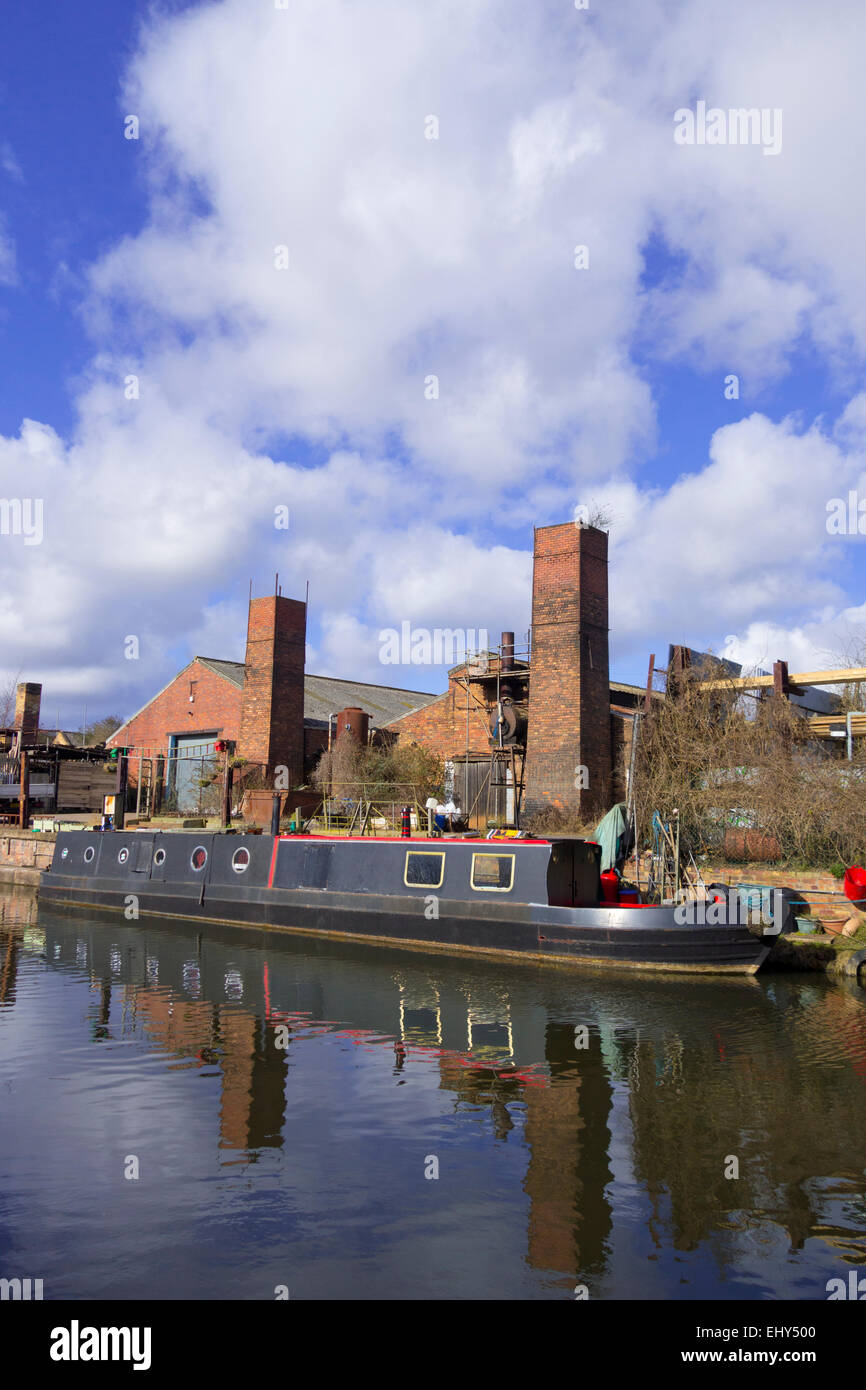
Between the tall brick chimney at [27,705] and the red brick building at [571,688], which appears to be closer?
the red brick building at [571,688]

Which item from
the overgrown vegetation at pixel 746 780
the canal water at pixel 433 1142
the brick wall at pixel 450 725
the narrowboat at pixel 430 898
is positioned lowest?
the canal water at pixel 433 1142

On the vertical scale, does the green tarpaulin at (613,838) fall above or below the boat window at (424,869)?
above

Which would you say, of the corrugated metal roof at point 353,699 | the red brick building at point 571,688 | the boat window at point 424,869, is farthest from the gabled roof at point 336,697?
the boat window at point 424,869

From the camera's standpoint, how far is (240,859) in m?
17.0

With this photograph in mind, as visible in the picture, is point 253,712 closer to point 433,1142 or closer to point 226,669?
point 226,669

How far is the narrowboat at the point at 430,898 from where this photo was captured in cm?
1201

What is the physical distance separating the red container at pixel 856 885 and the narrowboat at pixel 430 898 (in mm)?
1720

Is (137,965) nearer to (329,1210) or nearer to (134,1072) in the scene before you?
(134,1072)

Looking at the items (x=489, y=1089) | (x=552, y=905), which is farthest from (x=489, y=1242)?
(x=552, y=905)

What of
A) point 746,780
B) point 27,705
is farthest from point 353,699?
point 746,780

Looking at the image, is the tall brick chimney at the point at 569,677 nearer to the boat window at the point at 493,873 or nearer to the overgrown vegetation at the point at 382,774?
the overgrown vegetation at the point at 382,774

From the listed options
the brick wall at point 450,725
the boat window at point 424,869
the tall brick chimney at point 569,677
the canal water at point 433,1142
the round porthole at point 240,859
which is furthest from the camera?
the brick wall at point 450,725

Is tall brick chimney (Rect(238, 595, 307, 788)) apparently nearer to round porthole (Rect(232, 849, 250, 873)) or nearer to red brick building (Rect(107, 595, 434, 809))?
red brick building (Rect(107, 595, 434, 809))
